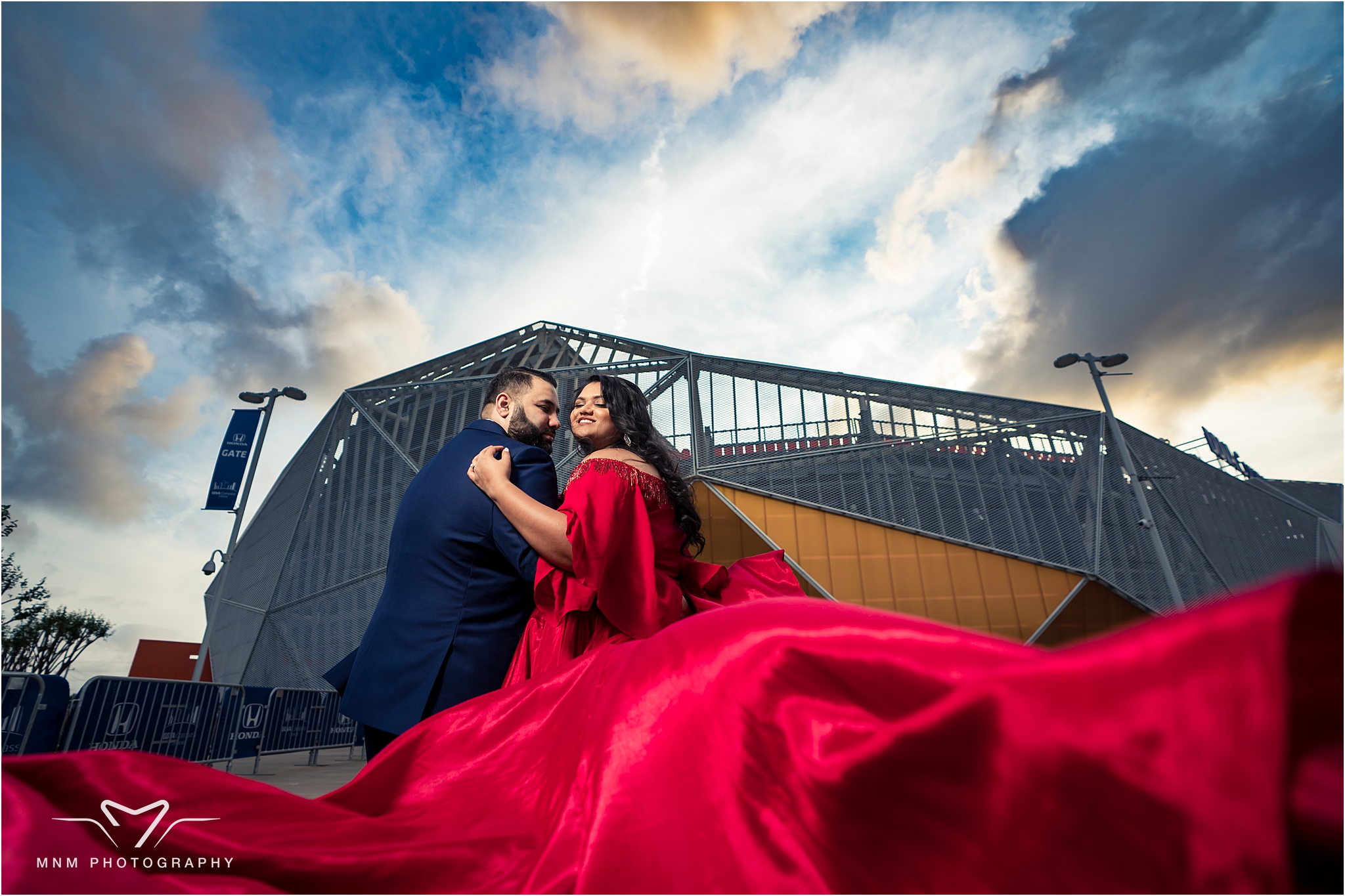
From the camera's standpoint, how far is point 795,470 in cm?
1304

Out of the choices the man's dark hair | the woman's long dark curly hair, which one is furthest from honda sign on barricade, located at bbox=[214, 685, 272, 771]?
the woman's long dark curly hair

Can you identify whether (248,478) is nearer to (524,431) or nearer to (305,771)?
(305,771)

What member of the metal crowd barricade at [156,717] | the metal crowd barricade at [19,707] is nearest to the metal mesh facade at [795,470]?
the metal crowd barricade at [156,717]

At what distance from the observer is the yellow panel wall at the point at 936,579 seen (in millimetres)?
11750

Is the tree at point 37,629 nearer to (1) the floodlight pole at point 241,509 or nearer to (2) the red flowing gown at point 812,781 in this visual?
(1) the floodlight pole at point 241,509

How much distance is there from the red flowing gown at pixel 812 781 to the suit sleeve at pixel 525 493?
1.78 feet

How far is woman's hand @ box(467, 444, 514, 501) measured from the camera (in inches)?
91.4

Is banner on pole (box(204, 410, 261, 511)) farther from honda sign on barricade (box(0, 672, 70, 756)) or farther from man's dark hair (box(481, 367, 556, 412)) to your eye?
man's dark hair (box(481, 367, 556, 412))

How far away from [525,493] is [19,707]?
5.48 meters

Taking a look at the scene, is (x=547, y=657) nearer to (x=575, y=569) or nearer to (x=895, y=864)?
(x=575, y=569)

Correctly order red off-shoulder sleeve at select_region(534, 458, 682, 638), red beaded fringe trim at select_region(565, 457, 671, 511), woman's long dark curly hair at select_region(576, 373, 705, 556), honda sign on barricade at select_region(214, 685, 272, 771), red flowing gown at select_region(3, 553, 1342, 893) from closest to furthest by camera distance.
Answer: red flowing gown at select_region(3, 553, 1342, 893) → red off-shoulder sleeve at select_region(534, 458, 682, 638) → red beaded fringe trim at select_region(565, 457, 671, 511) → woman's long dark curly hair at select_region(576, 373, 705, 556) → honda sign on barricade at select_region(214, 685, 272, 771)

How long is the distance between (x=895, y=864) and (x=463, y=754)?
49.0 inches

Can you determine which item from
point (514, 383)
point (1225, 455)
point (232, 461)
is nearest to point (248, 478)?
point (232, 461)

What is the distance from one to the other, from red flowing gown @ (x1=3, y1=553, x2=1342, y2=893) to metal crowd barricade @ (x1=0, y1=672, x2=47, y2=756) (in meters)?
5.21
